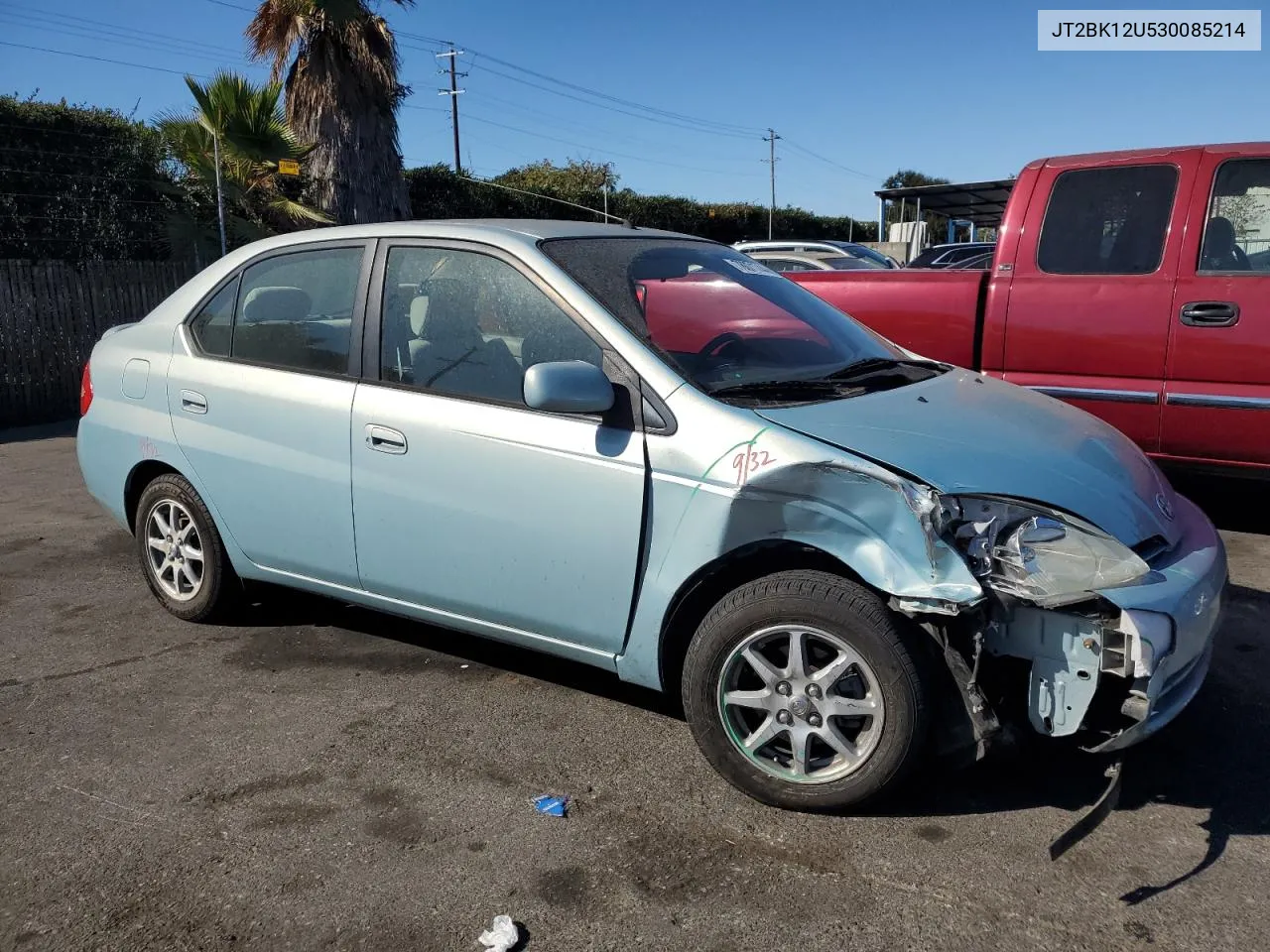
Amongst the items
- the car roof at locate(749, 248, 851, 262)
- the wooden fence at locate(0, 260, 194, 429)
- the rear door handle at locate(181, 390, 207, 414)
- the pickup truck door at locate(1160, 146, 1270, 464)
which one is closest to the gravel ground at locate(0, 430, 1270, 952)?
the rear door handle at locate(181, 390, 207, 414)

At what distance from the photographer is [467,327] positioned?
3.62 metres

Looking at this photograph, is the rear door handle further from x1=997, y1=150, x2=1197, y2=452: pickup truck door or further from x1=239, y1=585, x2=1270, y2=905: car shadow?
x1=997, y1=150, x2=1197, y2=452: pickup truck door

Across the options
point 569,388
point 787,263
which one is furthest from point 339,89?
point 569,388

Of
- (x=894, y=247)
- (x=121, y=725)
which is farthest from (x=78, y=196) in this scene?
(x=894, y=247)

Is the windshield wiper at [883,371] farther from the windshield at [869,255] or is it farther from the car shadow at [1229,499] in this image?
the windshield at [869,255]

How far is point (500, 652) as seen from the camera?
4.27 meters

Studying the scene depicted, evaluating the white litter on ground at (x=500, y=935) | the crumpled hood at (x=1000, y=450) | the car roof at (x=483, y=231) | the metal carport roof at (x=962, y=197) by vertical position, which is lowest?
the white litter on ground at (x=500, y=935)

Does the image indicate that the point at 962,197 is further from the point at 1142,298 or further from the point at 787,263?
the point at 1142,298

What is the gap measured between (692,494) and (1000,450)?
91cm

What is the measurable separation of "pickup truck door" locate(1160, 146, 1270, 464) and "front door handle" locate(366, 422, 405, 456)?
155 inches

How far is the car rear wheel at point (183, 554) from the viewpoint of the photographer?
439 cm

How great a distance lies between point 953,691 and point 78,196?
11.9 metres

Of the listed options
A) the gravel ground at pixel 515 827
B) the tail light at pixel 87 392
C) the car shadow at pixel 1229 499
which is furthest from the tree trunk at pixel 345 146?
the gravel ground at pixel 515 827

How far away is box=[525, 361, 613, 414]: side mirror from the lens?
309cm
